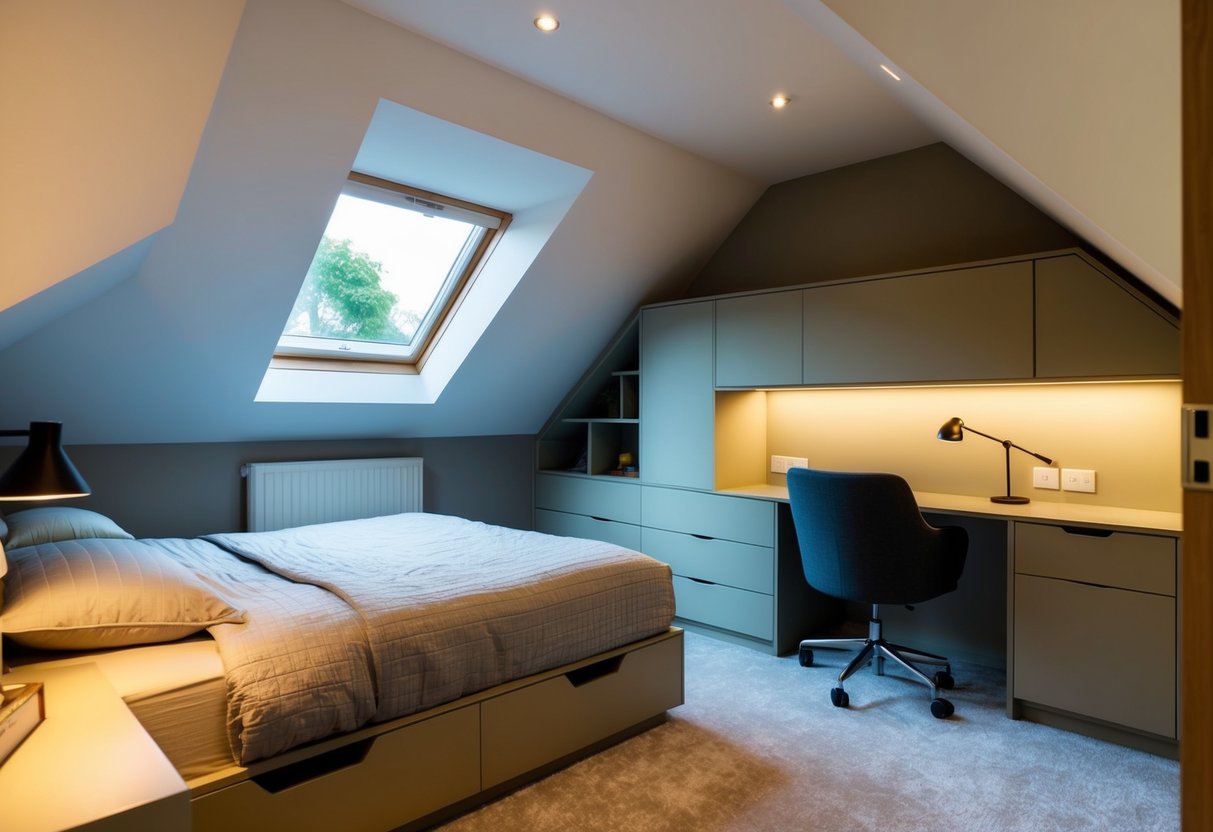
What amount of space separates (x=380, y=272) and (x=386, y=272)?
0.03 metres

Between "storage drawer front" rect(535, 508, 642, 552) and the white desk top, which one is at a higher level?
the white desk top

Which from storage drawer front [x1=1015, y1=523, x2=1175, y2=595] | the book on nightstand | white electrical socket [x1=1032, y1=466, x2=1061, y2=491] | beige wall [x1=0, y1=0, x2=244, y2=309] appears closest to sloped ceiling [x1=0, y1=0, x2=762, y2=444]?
beige wall [x1=0, y1=0, x2=244, y2=309]

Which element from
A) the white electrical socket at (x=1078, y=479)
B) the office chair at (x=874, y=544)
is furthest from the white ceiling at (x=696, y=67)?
the white electrical socket at (x=1078, y=479)

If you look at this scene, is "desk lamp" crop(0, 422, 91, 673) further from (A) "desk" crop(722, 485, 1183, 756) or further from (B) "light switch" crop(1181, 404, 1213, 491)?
(A) "desk" crop(722, 485, 1183, 756)

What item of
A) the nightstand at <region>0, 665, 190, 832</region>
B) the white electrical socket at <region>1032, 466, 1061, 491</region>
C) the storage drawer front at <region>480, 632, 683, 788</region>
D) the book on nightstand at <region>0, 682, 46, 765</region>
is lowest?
the storage drawer front at <region>480, 632, 683, 788</region>

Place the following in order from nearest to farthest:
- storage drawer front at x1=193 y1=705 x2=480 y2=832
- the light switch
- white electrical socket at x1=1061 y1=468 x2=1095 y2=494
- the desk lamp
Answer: the light switch → the desk lamp → storage drawer front at x1=193 y1=705 x2=480 y2=832 → white electrical socket at x1=1061 y1=468 x2=1095 y2=494

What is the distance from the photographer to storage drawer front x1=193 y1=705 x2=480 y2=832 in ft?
5.56

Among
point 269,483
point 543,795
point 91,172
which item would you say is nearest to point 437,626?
point 543,795

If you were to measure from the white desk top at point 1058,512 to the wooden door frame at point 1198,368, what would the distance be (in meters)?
2.00

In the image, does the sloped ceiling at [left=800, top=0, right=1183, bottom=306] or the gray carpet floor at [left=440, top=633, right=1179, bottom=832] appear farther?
the gray carpet floor at [left=440, top=633, right=1179, bottom=832]

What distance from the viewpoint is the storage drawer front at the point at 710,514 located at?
356 cm

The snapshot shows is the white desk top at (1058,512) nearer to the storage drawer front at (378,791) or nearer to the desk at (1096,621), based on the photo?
the desk at (1096,621)

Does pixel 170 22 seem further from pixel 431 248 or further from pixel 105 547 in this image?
pixel 431 248

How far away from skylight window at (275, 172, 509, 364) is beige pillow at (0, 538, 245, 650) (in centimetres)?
168
